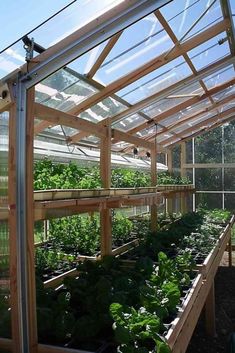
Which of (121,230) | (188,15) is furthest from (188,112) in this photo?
(188,15)

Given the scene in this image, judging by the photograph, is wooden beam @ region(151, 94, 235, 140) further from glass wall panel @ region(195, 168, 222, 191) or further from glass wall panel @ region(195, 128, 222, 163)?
glass wall panel @ region(195, 168, 222, 191)

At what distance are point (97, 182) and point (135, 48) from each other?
4.03 feet

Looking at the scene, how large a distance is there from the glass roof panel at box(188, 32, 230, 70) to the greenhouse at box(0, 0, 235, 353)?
2 cm

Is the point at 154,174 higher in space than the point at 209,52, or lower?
lower

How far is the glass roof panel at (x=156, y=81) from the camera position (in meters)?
4.34

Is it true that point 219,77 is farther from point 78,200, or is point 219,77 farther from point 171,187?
point 78,200

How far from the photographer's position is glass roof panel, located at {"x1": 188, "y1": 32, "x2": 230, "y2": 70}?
14.3 feet

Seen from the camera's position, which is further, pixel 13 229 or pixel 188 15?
pixel 188 15

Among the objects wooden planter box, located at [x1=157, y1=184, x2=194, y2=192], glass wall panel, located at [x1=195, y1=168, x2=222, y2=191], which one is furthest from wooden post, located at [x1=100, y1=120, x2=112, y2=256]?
glass wall panel, located at [x1=195, y1=168, x2=222, y2=191]

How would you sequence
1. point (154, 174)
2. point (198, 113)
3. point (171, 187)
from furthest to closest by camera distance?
point (198, 113) < point (171, 187) < point (154, 174)

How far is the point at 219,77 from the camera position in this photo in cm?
A: 593

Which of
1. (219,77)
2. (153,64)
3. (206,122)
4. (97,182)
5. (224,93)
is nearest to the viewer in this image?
(97,182)

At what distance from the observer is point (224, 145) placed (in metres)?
10.6

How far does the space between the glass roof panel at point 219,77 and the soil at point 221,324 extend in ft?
10.6
